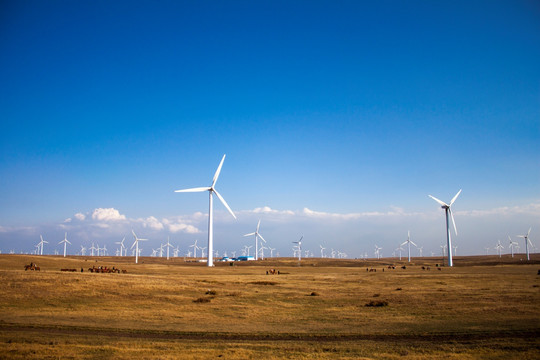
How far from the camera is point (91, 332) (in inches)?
1264

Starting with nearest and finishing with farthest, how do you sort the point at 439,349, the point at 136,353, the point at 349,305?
the point at 136,353 < the point at 439,349 < the point at 349,305

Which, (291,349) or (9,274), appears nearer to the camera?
(291,349)

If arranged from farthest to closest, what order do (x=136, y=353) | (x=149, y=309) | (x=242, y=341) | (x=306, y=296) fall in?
(x=306, y=296)
(x=149, y=309)
(x=242, y=341)
(x=136, y=353)

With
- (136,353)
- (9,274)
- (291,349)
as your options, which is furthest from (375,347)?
(9,274)

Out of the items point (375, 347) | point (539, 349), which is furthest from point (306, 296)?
point (539, 349)

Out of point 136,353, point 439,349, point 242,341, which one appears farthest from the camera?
point 242,341

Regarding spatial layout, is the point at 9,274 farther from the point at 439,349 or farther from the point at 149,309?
the point at 439,349

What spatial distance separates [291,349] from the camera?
85.7 ft

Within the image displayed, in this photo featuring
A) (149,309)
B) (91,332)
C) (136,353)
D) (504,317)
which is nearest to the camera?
(136,353)

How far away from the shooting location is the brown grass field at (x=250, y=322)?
82.6 ft

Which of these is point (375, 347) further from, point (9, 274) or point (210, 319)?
point (9, 274)

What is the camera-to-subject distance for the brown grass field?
82.6ft

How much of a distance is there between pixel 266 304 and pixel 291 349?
25.2m

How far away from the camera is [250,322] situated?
38469 mm
